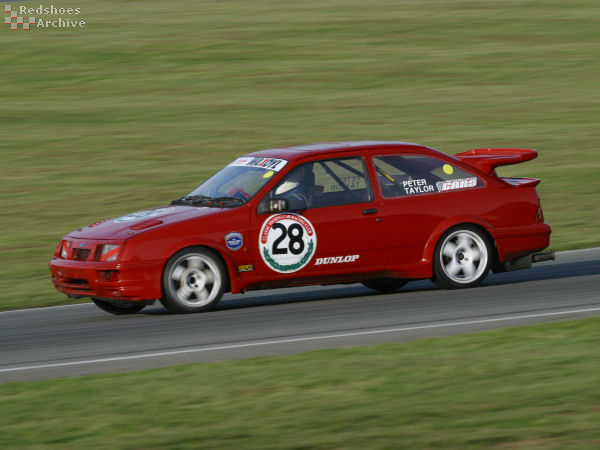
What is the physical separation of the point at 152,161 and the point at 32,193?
10.6 feet

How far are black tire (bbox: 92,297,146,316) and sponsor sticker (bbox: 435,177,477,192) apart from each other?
3.27 metres

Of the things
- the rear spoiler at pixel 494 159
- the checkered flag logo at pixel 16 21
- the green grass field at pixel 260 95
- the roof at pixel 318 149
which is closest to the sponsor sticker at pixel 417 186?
the roof at pixel 318 149

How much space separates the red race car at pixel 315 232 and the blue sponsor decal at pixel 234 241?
1cm

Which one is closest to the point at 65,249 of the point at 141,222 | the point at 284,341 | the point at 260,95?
the point at 141,222

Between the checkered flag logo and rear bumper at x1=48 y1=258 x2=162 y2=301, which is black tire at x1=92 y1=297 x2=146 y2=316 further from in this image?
the checkered flag logo

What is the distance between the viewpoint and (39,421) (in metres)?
6.58

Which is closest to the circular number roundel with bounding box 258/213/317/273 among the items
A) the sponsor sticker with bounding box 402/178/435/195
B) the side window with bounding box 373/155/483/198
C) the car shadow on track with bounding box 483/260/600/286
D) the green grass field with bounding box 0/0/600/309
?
the side window with bounding box 373/155/483/198

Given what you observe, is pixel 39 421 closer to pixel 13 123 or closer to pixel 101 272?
pixel 101 272

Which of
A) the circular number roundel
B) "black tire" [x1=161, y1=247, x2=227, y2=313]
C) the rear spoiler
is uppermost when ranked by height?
the rear spoiler

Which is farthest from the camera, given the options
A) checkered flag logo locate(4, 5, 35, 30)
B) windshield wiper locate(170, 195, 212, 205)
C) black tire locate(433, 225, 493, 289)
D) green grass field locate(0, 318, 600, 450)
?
checkered flag logo locate(4, 5, 35, 30)

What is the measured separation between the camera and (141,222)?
10.7 m

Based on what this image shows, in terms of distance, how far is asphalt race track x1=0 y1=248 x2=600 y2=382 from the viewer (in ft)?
28.9

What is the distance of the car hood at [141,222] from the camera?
10.5m

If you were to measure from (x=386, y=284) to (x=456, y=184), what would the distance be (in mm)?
1340
